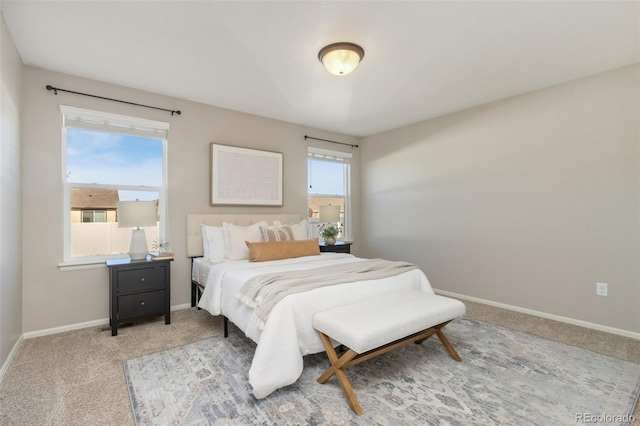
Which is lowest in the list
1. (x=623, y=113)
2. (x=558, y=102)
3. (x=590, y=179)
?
(x=590, y=179)

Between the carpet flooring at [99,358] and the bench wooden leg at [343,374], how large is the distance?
0.17 meters

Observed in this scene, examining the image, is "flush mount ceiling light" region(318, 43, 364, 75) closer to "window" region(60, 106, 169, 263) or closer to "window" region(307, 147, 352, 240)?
"window" region(60, 106, 169, 263)

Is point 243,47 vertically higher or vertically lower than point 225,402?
higher

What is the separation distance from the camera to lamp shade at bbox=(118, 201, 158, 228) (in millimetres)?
2990

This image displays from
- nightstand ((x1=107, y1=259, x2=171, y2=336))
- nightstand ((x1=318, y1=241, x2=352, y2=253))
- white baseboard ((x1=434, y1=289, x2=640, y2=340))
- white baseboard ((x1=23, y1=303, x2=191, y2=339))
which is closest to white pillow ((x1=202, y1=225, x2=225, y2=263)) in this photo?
nightstand ((x1=107, y1=259, x2=171, y2=336))

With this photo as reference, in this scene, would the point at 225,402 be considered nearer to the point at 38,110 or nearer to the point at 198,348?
the point at 198,348

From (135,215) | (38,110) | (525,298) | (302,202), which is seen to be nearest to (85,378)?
(135,215)

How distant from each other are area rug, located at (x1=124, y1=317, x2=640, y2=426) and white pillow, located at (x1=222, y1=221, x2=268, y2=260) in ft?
3.32

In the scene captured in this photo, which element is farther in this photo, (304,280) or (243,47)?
(243,47)

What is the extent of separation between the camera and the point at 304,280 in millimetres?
2359

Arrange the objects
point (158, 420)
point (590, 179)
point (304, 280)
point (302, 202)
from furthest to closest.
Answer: point (302, 202) → point (590, 179) → point (304, 280) → point (158, 420)

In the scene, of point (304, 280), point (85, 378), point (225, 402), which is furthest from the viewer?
point (304, 280)

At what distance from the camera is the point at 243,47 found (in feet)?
8.34

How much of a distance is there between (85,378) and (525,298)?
13.9 feet
